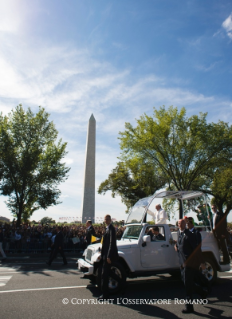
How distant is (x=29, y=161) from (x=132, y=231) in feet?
58.6

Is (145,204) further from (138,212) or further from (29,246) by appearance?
(29,246)

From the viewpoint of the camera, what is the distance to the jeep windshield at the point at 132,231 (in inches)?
281

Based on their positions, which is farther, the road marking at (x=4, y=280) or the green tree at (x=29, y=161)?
the green tree at (x=29, y=161)

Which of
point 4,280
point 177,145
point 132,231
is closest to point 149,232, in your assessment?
point 132,231

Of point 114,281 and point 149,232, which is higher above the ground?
point 149,232

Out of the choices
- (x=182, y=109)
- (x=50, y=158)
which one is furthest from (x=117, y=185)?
(x=182, y=109)

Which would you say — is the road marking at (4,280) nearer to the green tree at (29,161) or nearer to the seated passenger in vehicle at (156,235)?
the seated passenger in vehicle at (156,235)

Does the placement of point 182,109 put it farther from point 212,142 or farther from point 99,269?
point 99,269

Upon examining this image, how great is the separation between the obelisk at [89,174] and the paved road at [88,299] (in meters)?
24.7

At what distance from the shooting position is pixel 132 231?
744 centimetres

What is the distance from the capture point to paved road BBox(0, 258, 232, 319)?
4.81 metres

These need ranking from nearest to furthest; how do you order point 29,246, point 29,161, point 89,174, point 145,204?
point 145,204 → point 29,246 → point 29,161 → point 89,174

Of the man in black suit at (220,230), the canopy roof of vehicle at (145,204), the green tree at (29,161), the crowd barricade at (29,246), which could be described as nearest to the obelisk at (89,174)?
the green tree at (29,161)

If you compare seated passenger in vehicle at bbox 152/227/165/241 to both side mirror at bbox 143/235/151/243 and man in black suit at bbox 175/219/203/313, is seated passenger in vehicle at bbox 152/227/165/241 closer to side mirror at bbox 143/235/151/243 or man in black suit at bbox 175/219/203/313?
side mirror at bbox 143/235/151/243
